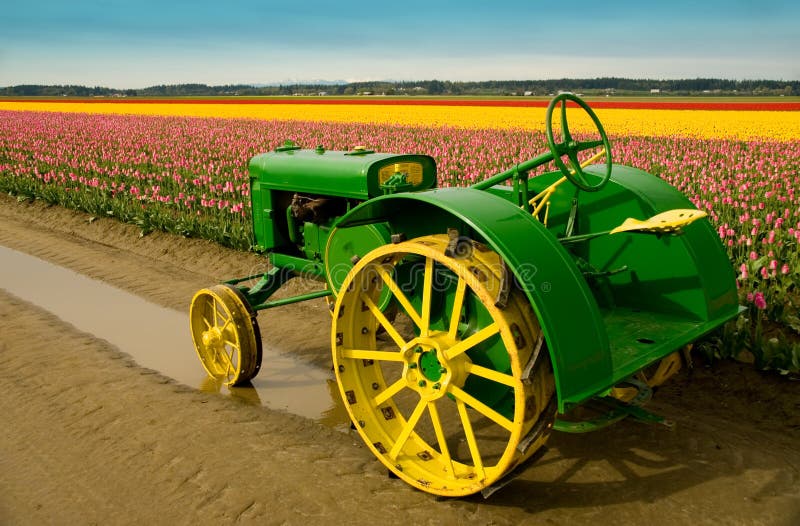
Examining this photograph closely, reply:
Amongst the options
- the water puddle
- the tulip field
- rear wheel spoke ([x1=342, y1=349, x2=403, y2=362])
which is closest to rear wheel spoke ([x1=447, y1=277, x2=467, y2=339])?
rear wheel spoke ([x1=342, y1=349, x2=403, y2=362])

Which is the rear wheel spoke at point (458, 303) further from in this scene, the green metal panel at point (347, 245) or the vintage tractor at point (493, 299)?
the green metal panel at point (347, 245)

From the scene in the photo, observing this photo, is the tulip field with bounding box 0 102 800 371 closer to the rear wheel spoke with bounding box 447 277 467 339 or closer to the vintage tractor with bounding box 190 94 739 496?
the vintage tractor with bounding box 190 94 739 496

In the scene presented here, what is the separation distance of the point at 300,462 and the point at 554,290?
71.5 inches

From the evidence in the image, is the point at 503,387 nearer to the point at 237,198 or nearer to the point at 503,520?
the point at 503,520

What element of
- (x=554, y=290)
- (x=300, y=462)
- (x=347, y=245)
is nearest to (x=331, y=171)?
(x=347, y=245)

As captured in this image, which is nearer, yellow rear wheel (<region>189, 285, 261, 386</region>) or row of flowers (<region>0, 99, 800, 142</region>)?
yellow rear wheel (<region>189, 285, 261, 386</region>)

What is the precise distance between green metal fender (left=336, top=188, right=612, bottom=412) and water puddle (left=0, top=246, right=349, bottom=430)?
1998 mm

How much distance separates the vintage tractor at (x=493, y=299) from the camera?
7.97 feet

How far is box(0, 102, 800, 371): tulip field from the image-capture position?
17.3ft

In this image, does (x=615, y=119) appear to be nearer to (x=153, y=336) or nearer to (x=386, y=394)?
(x=153, y=336)

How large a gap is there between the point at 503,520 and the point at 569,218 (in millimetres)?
1768

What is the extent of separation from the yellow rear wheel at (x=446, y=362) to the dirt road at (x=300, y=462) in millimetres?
257

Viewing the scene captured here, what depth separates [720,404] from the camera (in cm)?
405

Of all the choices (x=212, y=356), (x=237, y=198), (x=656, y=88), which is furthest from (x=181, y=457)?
(x=656, y=88)
